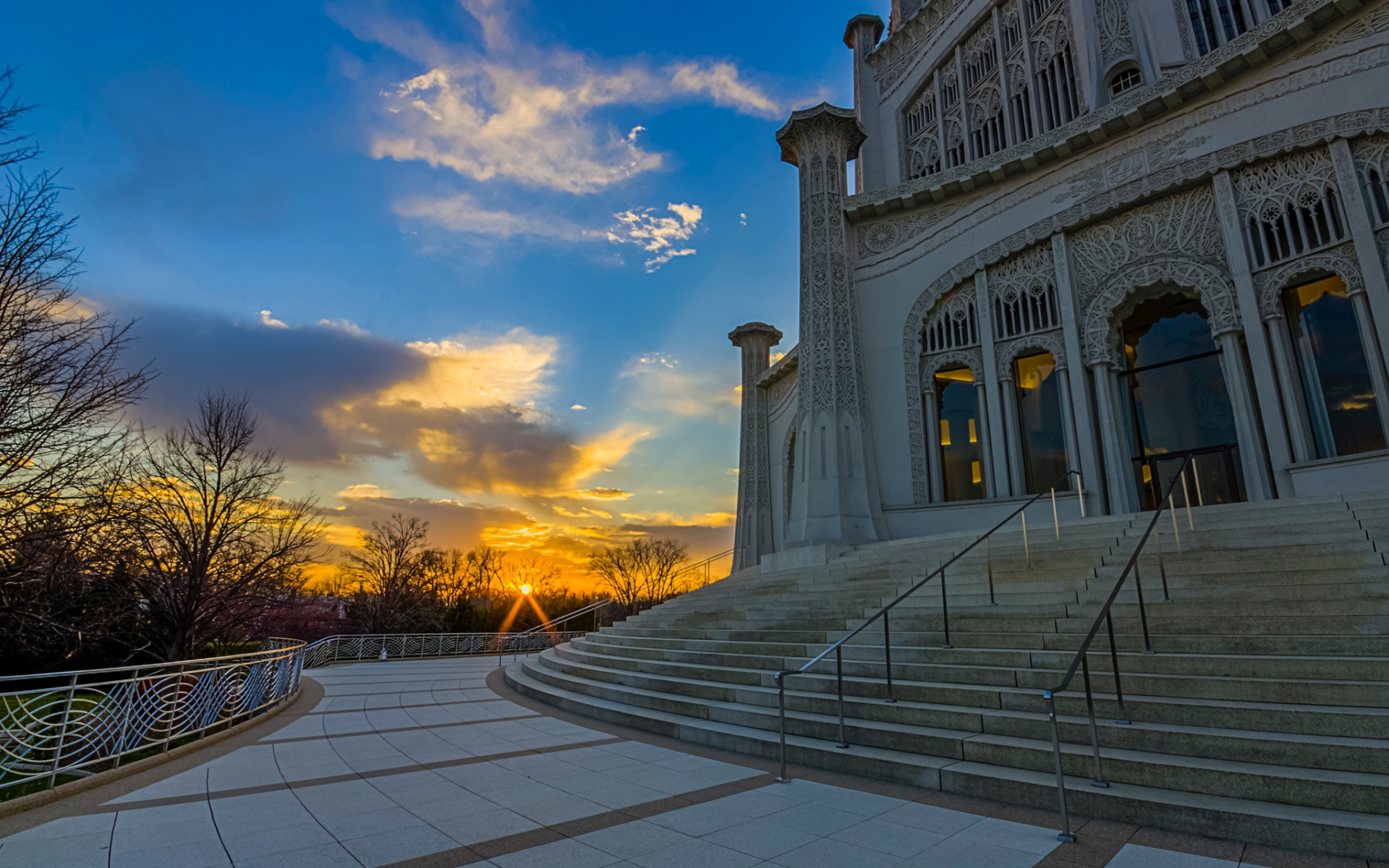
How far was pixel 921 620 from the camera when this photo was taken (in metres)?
7.76

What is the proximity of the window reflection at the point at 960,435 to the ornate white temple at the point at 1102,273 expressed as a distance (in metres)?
0.06

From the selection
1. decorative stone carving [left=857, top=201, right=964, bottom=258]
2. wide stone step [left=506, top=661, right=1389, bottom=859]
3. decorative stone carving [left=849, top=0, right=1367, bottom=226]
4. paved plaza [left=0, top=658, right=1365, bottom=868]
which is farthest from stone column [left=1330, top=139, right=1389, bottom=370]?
paved plaza [left=0, top=658, right=1365, bottom=868]

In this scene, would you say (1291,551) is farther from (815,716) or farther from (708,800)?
(708,800)

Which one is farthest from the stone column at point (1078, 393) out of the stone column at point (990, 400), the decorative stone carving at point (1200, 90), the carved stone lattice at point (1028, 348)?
the decorative stone carving at point (1200, 90)

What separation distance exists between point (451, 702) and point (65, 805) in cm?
541

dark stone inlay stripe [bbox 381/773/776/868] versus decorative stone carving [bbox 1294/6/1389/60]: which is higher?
decorative stone carving [bbox 1294/6/1389/60]

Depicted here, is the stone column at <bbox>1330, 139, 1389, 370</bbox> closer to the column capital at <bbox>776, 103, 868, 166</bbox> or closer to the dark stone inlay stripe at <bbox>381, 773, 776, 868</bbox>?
the column capital at <bbox>776, 103, 868, 166</bbox>

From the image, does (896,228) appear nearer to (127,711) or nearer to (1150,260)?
(1150,260)

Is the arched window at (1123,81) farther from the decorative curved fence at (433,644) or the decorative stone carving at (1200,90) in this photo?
the decorative curved fence at (433,644)

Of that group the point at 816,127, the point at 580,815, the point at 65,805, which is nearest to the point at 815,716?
the point at 580,815

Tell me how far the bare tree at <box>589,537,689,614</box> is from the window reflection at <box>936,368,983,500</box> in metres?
30.3

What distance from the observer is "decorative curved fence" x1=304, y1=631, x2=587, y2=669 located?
806 inches

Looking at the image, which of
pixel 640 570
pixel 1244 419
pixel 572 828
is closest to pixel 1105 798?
pixel 572 828

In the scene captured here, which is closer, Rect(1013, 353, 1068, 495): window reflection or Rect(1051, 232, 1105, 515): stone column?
Rect(1051, 232, 1105, 515): stone column
